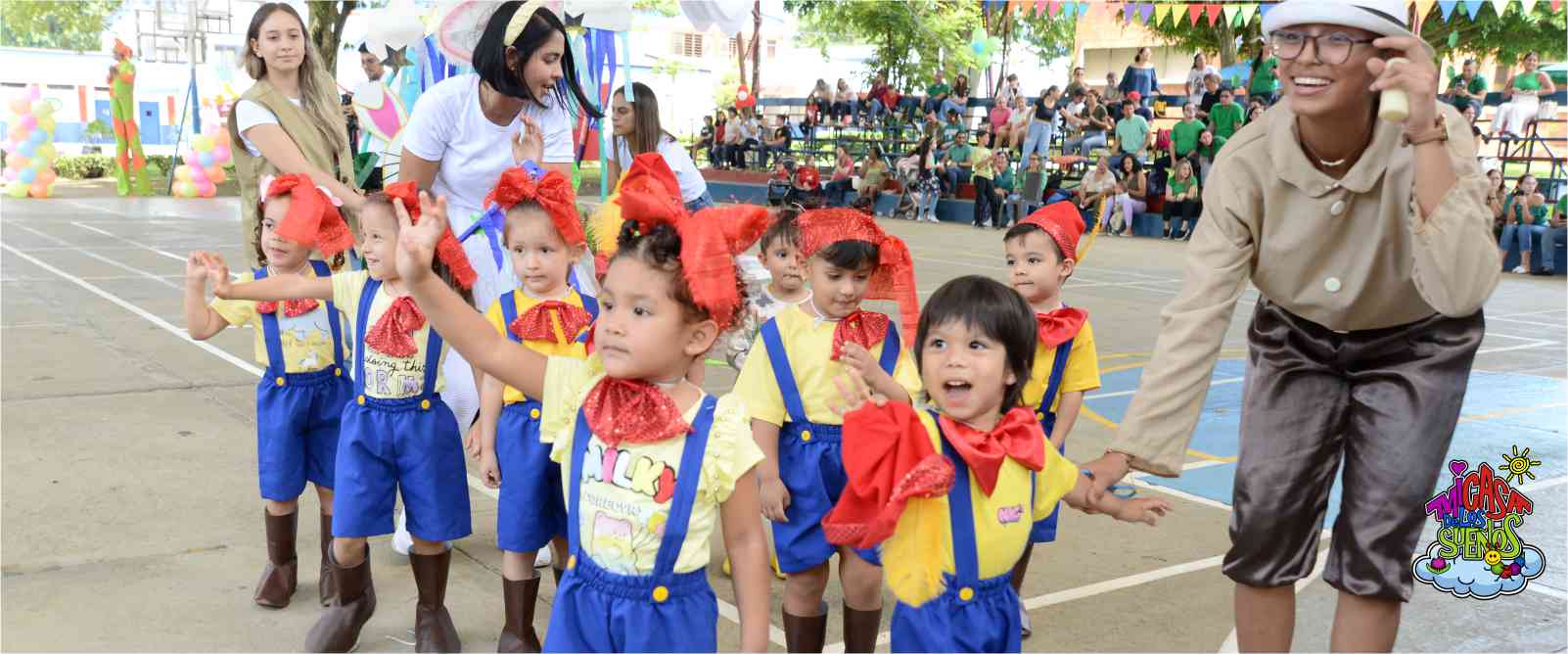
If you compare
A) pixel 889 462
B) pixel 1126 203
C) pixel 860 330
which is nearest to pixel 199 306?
pixel 860 330

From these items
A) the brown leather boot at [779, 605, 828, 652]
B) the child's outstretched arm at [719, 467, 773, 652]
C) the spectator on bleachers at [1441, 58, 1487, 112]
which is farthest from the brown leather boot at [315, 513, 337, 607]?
the spectator on bleachers at [1441, 58, 1487, 112]

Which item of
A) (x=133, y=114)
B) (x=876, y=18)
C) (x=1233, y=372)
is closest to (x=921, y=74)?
(x=876, y=18)

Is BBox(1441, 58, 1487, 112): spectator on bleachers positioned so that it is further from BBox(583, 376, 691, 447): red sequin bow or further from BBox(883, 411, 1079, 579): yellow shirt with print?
BBox(583, 376, 691, 447): red sequin bow

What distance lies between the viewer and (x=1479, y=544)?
14.7 feet

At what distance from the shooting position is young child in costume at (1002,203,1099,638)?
3.49m

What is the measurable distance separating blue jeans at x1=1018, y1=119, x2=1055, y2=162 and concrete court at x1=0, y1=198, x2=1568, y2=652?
11758 mm

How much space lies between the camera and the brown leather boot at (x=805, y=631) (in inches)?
129

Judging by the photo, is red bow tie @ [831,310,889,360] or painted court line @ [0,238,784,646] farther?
painted court line @ [0,238,784,646]

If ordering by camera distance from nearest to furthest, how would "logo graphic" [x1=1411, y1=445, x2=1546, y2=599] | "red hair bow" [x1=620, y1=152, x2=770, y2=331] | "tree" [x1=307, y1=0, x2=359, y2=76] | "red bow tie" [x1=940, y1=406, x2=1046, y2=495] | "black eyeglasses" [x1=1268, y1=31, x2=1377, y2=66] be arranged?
"red hair bow" [x1=620, y1=152, x2=770, y2=331] < "red bow tie" [x1=940, y1=406, x2=1046, y2=495] < "black eyeglasses" [x1=1268, y1=31, x2=1377, y2=66] < "logo graphic" [x1=1411, y1=445, x2=1546, y2=599] < "tree" [x1=307, y1=0, x2=359, y2=76]

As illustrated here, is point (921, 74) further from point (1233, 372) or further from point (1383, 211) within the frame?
point (1383, 211)

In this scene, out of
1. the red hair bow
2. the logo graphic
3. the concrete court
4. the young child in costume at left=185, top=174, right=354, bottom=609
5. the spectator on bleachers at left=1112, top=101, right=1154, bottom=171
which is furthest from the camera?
the spectator on bleachers at left=1112, top=101, right=1154, bottom=171

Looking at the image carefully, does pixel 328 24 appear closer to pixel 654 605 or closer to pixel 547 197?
pixel 547 197

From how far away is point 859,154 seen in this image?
88.1ft

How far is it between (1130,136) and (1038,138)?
1.66m
